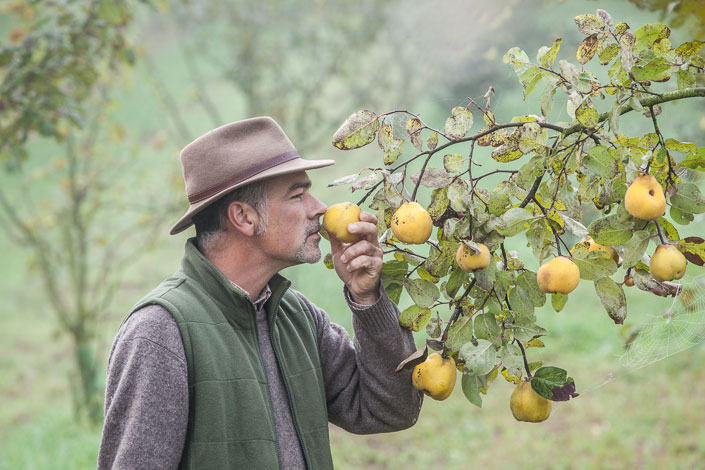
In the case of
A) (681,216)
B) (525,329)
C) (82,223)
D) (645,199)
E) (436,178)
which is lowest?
(82,223)

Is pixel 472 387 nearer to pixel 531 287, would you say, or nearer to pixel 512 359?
pixel 512 359

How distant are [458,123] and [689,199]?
1.51 ft

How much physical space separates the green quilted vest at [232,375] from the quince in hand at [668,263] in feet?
3.07

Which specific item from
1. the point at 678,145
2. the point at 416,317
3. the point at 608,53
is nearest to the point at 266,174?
the point at 416,317

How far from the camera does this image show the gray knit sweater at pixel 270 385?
150 cm

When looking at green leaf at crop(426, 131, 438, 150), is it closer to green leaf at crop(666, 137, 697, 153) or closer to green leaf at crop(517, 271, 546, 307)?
green leaf at crop(517, 271, 546, 307)

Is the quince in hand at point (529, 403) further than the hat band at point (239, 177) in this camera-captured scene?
No

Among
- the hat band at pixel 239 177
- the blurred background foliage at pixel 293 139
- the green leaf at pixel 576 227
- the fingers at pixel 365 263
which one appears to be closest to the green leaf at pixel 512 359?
the green leaf at pixel 576 227

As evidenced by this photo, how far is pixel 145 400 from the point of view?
1.50 meters

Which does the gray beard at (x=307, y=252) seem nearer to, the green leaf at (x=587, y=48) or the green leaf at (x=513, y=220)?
the green leaf at (x=513, y=220)

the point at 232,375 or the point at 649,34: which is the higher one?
the point at 649,34

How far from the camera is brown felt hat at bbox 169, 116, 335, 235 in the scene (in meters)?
1.82

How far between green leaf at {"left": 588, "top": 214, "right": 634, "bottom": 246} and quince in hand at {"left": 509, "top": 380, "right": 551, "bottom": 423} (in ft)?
1.18

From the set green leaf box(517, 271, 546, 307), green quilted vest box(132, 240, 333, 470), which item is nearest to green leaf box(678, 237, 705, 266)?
green leaf box(517, 271, 546, 307)
